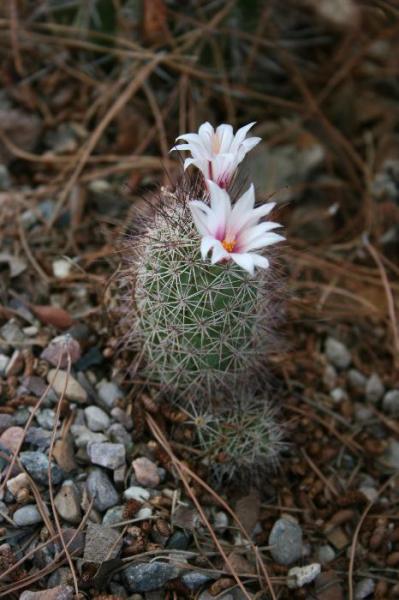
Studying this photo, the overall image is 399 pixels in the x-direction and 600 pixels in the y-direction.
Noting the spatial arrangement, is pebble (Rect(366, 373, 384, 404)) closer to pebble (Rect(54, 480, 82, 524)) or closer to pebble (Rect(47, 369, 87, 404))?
pebble (Rect(47, 369, 87, 404))

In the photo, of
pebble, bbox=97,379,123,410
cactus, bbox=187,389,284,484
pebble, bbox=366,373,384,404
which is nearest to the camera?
cactus, bbox=187,389,284,484

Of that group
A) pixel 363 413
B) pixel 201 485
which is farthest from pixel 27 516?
pixel 363 413

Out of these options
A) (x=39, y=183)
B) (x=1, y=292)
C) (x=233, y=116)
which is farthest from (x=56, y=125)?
(x=1, y=292)

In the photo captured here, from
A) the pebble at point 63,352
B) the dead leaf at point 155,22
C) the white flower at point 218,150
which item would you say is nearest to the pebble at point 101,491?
the pebble at point 63,352

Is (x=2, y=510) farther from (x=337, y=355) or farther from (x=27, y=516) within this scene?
(x=337, y=355)

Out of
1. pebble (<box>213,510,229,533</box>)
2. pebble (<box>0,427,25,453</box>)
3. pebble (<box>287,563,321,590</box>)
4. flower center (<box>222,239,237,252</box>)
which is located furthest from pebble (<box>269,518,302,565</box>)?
flower center (<box>222,239,237,252</box>)

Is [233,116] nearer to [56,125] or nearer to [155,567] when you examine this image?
[56,125]

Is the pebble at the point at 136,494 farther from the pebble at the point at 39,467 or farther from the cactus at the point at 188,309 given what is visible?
the cactus at the point at 188,309
